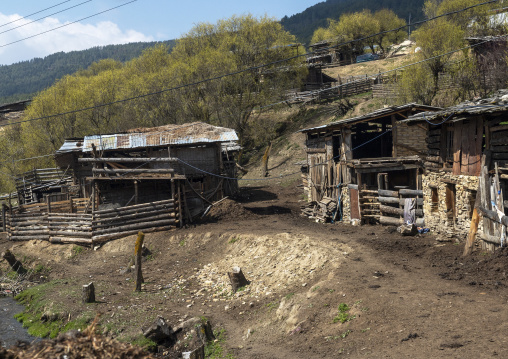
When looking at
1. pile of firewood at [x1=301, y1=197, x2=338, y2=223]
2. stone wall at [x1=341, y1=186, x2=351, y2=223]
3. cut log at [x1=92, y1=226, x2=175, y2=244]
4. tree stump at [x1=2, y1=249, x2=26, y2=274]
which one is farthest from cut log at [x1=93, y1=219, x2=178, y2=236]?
stone wall at [x1=341, y1=186, x2=351, y2=223]

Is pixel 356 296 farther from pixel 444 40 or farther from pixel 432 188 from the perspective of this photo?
pixel 444 40

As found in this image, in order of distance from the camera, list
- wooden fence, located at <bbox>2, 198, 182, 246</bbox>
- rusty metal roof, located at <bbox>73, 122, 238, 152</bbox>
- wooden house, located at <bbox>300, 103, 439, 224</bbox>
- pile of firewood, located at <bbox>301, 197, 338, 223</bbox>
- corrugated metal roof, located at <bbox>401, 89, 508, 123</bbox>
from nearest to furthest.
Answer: corrugated metal roof, located at <bbox>401, 89, 508, 123</bbox>
wooden house, located at <bbox>300, 103, 439, 224</bbox>
pile of firewood, located at <bbox>301, 197, 338, 223</bbox>
wooden fence, located at <bbox>2, 198, 182, 246</bbox>
rusty metal roof, located at <bbox>73, 122, 238, 152</bbox>

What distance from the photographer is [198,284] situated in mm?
18141

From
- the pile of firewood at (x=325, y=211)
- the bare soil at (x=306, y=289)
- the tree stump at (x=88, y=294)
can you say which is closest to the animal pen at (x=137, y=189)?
the bare soil at (x=306, y=289)

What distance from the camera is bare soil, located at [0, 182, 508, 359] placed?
10.1 metres

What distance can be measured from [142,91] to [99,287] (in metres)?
30.0

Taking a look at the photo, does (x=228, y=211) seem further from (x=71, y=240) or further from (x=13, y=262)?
(x=13, y=262)

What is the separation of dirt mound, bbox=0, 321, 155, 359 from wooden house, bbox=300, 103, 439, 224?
14.3 metres

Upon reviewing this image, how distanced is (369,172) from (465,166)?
671 centimetres

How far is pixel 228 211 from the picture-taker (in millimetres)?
26422

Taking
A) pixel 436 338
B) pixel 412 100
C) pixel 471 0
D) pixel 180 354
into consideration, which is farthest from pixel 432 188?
pixel 471 0

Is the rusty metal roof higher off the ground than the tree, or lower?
lower

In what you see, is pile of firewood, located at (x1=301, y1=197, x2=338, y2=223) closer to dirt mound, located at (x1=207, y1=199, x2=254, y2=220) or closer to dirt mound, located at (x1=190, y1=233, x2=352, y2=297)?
dirt mound, located at (x1=207, y1=199, x2=254, y2=220)

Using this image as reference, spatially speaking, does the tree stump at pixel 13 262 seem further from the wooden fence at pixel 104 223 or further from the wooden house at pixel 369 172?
the wooden house at pixel 369 172
